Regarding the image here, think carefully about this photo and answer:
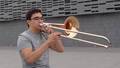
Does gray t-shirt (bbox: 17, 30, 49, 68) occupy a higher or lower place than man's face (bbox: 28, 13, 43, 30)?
lower

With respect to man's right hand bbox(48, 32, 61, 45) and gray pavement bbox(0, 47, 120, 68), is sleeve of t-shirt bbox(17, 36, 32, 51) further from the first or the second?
gray pavement bbox(0, 47, 120, 68)

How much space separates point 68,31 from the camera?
397 cm

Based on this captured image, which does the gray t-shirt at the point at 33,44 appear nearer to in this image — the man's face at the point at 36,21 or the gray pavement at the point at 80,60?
the man's face at the point at 36,21

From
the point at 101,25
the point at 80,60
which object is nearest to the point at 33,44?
the point at 80,60

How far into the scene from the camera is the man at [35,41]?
3.27 metres

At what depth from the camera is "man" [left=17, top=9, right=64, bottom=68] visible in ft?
10.7

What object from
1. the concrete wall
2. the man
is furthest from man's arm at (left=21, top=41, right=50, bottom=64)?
the concrete wall

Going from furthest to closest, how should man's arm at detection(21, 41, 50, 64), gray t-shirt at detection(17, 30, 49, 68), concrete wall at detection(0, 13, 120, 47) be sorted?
concrete wall at detection(0, 13, 120, 47)
gray t-shirt at detection(17, 30, 49, 68)
man's arm at detection(21, 41, 50, 64)

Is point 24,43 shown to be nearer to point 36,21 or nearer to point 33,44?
point 33,44

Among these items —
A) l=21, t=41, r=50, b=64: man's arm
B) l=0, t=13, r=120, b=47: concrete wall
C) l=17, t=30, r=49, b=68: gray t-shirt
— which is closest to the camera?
l=21, t=41, r=50, b=64: man's arm

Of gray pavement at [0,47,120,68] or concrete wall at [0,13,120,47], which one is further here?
concrete wall at [0,13,120,47]

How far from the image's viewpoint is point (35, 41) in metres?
3.38

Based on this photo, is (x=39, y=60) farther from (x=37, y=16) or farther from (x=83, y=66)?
(x=83, y=66)

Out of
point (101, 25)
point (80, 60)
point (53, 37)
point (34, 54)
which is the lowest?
point (80, 60)
